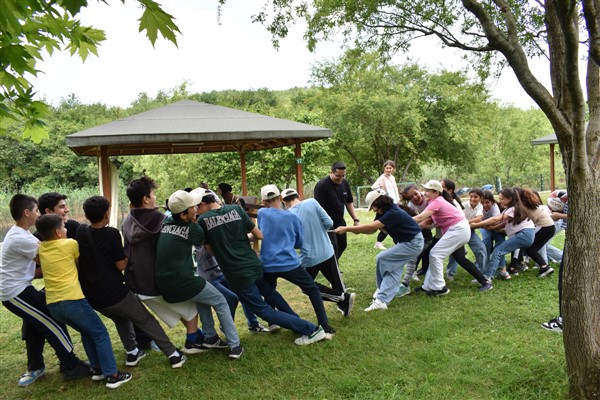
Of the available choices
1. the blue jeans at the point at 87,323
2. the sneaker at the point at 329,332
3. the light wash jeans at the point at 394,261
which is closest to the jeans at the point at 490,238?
the light wash jeans at the point at 394,261

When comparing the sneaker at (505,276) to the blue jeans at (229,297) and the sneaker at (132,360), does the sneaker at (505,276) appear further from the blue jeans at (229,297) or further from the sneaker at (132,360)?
the sneaker at (132,360)

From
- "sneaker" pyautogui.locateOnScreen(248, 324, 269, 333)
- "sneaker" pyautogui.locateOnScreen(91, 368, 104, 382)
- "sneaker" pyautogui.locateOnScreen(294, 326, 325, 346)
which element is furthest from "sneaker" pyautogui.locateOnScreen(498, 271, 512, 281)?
"sneaker" pyautogui.locateOnScreen(91, 368, 104, 382)

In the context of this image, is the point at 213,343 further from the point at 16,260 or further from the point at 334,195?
the point at 334,195

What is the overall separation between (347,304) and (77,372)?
2.97 meters

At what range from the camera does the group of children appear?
404 cm

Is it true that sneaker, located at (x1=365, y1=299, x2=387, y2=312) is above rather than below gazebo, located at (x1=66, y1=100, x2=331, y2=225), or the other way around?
below

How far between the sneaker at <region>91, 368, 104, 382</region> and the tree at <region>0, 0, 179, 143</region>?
218 centimetres

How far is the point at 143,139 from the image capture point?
899 cm

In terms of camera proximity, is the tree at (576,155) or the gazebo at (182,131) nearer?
the tree at (576,155)

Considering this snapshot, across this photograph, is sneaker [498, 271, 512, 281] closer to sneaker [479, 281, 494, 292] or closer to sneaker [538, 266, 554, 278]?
sneaker [538, 266, 554, 278]

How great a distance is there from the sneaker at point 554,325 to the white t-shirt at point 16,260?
16.4ft

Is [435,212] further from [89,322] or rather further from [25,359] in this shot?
[25,359]

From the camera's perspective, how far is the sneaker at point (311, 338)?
4828mm

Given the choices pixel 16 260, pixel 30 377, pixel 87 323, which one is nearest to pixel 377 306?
pixel 87 323
